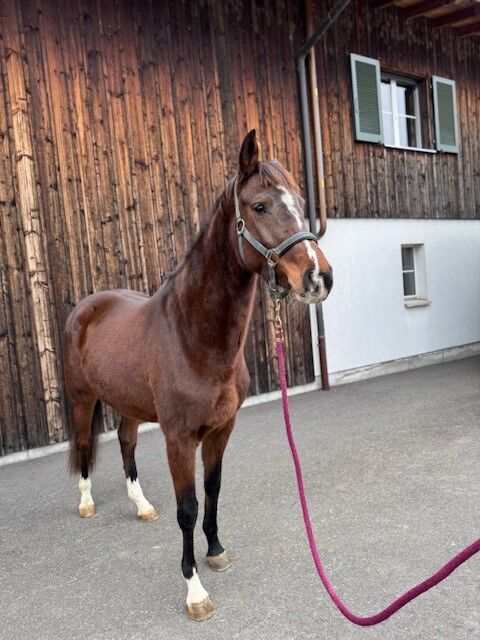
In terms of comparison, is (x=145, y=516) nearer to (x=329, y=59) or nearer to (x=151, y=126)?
(x=151, y=126)

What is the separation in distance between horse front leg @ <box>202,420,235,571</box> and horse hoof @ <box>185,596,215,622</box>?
0.33 metres

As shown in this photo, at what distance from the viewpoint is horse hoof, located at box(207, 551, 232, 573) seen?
8.06ft

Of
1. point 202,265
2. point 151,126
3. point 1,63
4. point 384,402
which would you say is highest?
point 1,63

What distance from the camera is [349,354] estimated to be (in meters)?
7.05

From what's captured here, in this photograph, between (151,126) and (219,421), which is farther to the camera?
(151,126)

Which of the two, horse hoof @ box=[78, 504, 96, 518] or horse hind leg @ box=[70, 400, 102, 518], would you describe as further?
horse hind leg @ box=[70, 400, 102, 518]

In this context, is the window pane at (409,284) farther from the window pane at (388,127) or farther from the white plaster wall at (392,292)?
Result: the window pane at (388,127)

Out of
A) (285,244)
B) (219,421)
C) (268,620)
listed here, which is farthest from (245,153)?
(268,620)

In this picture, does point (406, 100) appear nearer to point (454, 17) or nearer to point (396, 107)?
point (396, 107)

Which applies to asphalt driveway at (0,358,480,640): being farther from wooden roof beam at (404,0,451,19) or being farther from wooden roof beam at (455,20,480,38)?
wooden roof beam at (455,20,480,38)

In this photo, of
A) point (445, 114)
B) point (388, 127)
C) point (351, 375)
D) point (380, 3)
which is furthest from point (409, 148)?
point (351, 375)

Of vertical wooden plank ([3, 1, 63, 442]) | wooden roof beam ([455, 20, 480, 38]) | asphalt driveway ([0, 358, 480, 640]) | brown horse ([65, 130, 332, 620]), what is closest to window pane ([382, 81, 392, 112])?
wooden roof beam ([455, 20, 480, 38])

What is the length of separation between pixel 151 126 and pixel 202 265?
379cm

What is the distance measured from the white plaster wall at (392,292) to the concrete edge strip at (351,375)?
3.8 inches
